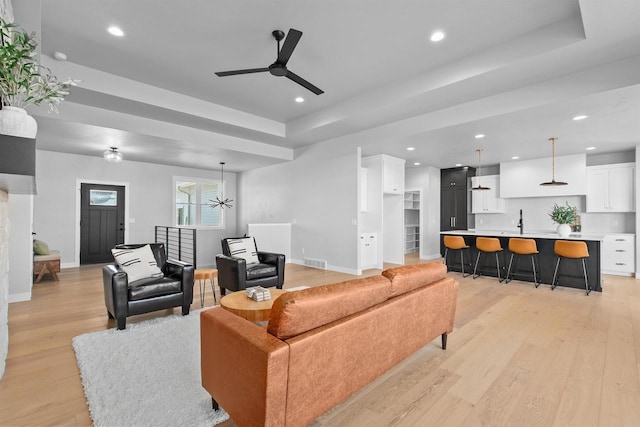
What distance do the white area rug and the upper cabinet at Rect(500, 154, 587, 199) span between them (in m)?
7.88

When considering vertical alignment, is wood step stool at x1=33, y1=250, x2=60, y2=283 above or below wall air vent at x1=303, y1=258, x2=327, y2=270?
above

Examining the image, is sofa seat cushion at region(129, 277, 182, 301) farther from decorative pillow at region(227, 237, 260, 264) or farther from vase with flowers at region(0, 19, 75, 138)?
vase with flowers at region(0, 19, 75, 138)

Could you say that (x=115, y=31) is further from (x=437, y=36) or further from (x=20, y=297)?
(x=20, y=297)

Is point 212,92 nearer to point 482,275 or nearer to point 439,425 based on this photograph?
point 439,425

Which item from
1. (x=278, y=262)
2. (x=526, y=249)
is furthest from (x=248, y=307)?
(x=526, y=249)

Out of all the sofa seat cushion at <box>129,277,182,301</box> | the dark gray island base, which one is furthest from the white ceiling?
the sofa seat cushion at <box>129,277,182,301</box>

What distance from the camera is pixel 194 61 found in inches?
156

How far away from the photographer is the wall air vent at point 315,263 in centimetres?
705

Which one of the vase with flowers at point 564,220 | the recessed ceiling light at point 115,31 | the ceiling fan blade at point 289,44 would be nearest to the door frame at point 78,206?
the recessed ceiling light at point 115,31

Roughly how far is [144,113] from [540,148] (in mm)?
7645

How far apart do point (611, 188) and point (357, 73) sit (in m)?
6.27

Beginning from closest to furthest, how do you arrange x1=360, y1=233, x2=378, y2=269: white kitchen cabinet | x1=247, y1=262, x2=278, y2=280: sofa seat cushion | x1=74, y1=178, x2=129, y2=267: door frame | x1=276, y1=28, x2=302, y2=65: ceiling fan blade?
x1=276, y1=28, x2=302, y2=65: ceiling fan blade
x1=247, y1=262, x2=278, y2=280: sofa seat cushion
x1=360, y1=233, x2=378, y2=269: white kitchen cabinet
x1=74, y1=178, x2=129, y2=267: door frame

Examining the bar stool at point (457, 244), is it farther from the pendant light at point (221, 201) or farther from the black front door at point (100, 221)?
the black front door at point (100, 221)

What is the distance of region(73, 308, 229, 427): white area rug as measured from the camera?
1.88 m
